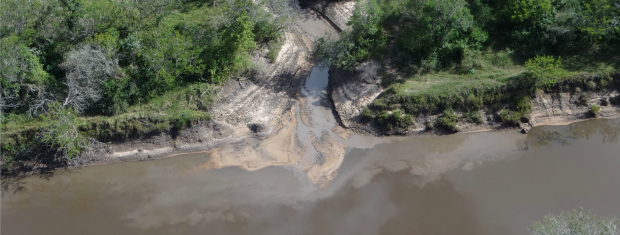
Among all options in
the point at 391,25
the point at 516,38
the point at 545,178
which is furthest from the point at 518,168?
the point at 391,25

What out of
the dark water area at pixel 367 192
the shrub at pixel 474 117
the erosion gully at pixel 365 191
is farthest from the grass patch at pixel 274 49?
the shrub at pixel 474 117

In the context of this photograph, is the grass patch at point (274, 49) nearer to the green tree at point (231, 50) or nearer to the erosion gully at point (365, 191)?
the green tree at point (231, 50)

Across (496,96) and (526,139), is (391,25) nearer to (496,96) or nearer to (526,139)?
(496,96)

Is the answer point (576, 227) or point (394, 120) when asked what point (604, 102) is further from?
point (394, 120)

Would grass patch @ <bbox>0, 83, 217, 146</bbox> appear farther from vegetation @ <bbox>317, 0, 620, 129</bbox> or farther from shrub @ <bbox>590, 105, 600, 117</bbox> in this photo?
shrub @ <bbox>590, 105, 600, 117</bbox>

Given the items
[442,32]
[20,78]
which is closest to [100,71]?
[20,78]
